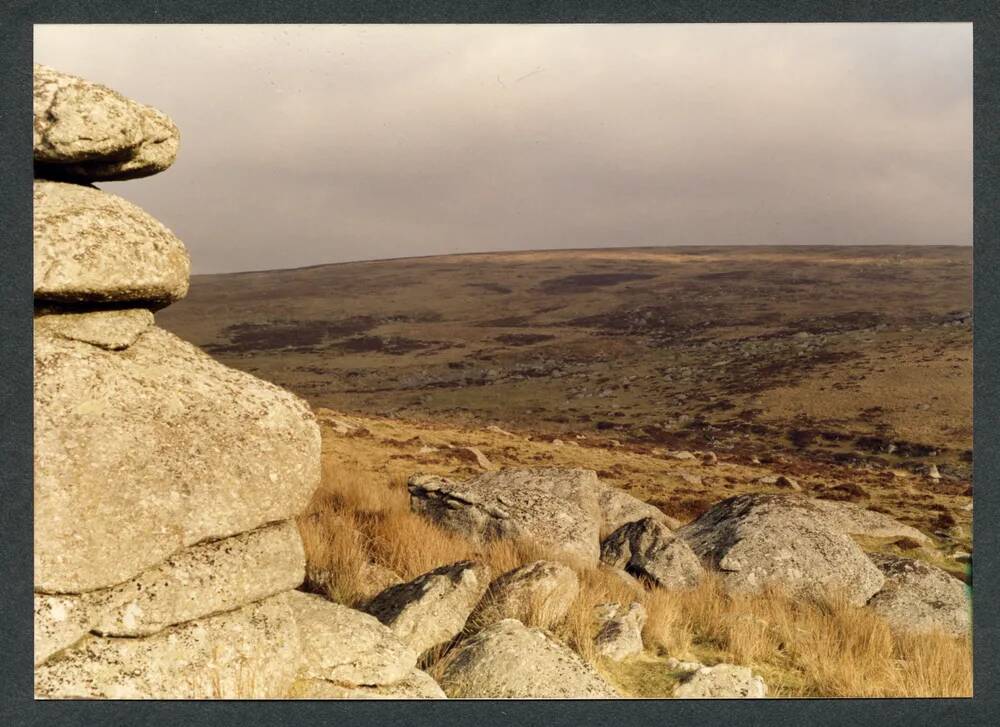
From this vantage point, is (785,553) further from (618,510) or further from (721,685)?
(721,685)

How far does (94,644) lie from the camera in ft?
21.5

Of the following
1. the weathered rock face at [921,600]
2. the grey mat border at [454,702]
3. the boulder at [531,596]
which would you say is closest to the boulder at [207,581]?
the grey mat border at [454,702]

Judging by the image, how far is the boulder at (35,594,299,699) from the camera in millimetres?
6539

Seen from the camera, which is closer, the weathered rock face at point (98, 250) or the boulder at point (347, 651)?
the weathered rock face at point (98, 250)

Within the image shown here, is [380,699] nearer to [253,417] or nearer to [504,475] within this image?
[253,417]

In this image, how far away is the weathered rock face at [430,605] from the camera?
790 cm

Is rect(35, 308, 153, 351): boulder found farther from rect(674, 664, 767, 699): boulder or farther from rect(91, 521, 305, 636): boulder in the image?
rect(674, 664, 767, 699): boulder

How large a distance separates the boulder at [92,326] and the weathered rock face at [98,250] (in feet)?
0.50

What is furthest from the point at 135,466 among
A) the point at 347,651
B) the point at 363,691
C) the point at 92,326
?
the point at 363,691

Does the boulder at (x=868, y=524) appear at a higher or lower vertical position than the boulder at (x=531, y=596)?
lower

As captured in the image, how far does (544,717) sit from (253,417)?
3.52m

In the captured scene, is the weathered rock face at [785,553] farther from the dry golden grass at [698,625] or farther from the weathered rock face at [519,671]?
the weathered rock face at [519,671]
